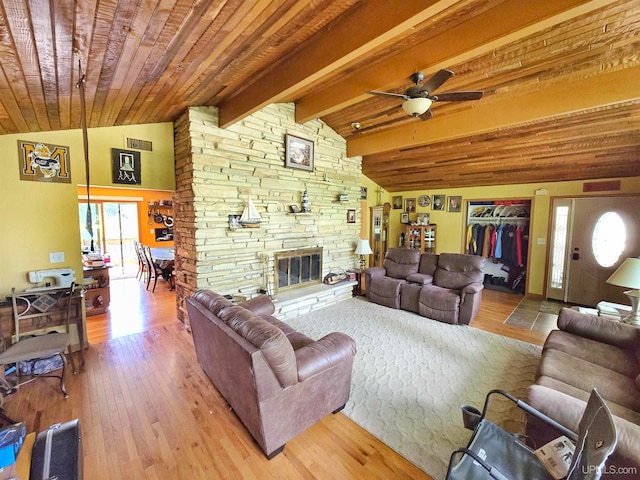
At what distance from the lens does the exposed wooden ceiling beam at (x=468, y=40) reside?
1810mm

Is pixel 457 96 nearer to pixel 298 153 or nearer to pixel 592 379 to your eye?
pixel 592 379

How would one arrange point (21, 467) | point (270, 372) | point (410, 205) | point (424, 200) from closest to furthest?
1. point (21, 467)
2. point (270, 372)
3. point (424, 200)
4. point (410, 205)

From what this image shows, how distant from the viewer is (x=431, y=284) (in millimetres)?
4746

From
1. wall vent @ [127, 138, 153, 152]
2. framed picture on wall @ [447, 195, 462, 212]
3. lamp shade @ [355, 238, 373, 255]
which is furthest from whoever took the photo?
framed picture on wall @ [447, 195, 462, 212]

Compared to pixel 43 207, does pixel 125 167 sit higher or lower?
higher

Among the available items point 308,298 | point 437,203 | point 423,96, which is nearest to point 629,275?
point 423,96

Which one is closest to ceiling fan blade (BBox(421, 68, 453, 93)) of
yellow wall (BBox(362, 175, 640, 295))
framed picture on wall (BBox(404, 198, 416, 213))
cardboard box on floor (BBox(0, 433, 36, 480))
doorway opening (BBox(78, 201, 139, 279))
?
cardboard box on floor (BBox(0, 433, 36, 480))

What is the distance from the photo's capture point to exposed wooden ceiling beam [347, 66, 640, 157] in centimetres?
273

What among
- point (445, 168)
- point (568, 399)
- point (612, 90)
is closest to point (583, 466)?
point (568, 399)

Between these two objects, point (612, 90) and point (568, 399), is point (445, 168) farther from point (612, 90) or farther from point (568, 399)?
point (568, 399)

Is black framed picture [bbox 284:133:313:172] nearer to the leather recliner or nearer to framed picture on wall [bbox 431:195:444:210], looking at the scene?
the leather recliner

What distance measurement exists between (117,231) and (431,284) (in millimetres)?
8719

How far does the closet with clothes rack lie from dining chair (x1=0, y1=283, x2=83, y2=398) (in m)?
7.17

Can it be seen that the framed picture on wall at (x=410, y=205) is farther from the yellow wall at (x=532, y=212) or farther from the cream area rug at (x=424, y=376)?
the cream area rug at (x=424, y=376)
